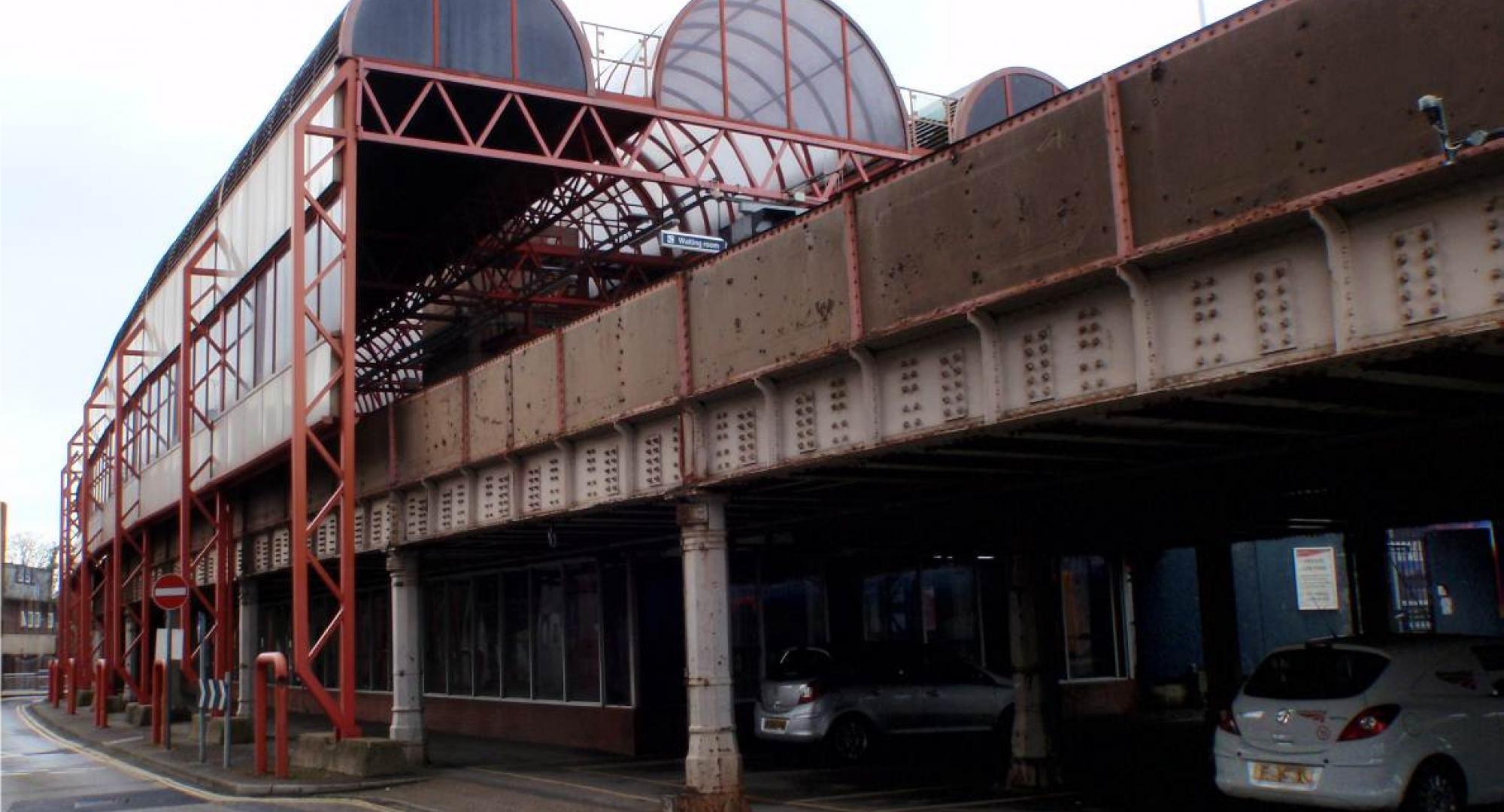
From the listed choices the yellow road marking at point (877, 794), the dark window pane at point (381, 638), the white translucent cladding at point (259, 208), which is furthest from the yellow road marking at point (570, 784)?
the dark window pane at point (381, 638)

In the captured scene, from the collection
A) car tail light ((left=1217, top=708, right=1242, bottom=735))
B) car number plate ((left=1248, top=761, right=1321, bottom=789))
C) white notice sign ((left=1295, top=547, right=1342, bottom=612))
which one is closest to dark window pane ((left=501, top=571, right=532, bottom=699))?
car tail light ((left=1217, top=708, right=1242, bottom=735))

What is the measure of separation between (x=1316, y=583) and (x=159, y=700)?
26704 millimetres

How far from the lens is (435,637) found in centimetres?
3231

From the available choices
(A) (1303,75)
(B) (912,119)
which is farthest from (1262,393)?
(B) (912,119)

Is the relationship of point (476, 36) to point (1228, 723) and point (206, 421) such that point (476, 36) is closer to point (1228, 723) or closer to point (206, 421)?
point (206, 421)

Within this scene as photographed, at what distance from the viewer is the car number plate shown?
11570 millimetres

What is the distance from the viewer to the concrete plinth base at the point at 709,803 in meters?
14.2

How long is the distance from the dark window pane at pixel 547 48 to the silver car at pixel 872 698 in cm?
1044

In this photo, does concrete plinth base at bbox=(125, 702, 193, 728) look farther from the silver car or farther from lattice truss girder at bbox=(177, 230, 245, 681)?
the silver car

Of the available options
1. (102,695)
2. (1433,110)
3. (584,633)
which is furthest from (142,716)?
(1433,110)

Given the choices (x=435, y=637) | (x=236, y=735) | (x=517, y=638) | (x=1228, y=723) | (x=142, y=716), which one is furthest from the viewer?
(x=142, y=716)

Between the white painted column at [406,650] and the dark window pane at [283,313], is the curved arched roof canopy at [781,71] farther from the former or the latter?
the white painted column at [406,650]

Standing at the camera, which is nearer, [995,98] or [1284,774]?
[1284,774]

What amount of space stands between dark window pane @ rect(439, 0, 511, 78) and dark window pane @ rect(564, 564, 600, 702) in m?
8.89
